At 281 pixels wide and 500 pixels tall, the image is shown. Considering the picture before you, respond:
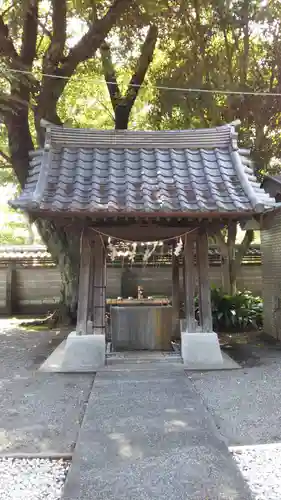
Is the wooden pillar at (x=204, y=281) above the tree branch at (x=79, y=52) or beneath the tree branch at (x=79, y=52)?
beneath

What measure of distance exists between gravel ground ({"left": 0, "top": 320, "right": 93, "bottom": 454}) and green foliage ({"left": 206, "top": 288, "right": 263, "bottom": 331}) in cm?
502

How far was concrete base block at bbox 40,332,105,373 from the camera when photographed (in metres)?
7.32

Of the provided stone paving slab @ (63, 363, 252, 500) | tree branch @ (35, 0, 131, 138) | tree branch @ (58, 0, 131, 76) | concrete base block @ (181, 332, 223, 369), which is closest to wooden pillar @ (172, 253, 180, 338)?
concrete base block @ (181, 332, 223, 369)

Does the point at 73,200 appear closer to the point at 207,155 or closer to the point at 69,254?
the point at 207,155

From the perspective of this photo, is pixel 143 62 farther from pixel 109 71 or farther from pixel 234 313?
pixel 234 313

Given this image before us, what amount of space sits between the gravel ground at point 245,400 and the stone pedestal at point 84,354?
1.54 m

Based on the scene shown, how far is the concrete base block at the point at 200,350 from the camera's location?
7441mm

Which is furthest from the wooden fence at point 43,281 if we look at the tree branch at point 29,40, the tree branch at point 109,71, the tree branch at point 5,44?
the tree branch at point 5,44

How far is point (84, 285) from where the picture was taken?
295 inches

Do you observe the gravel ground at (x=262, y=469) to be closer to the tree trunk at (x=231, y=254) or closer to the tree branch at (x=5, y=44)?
the tree trunk at (x=231, y=254)

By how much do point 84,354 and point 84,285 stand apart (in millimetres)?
1141

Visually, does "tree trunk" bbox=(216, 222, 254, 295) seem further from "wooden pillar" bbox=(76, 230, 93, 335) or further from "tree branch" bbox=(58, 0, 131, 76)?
"tree branch" bbox=(58, 0, 131, 76)

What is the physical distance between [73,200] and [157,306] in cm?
291

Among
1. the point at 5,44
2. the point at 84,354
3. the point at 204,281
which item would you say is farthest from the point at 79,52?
the point at 84,354
